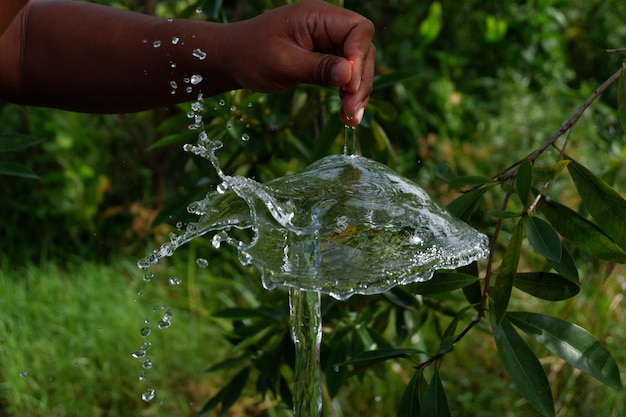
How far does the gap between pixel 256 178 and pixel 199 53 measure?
25.7 inches

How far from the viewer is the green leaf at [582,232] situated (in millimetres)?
1472

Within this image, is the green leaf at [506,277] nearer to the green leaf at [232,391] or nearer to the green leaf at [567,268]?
the green leaf at [567,268]

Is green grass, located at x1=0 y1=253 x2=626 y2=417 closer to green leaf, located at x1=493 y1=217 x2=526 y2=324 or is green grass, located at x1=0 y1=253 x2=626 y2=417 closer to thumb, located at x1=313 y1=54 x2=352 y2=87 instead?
green leaf, located at x1=493 y1=217 x2=526 y2=324

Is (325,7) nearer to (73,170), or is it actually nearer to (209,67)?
(209,67)

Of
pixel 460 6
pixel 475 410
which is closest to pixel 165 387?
pixel 475 410

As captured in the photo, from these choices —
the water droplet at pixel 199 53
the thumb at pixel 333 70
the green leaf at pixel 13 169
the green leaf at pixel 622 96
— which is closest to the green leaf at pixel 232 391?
the green leaf at pixel 13 169

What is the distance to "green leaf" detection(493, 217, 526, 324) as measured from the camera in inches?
54.8

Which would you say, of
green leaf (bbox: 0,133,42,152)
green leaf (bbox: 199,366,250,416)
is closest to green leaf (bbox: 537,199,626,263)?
green leaf (bbox: 199,366,250,416)

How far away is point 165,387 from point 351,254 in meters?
1.77

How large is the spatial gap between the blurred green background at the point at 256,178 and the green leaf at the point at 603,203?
551mm

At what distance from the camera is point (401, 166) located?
3939 millimetres

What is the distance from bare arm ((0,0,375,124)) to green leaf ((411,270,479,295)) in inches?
12.2

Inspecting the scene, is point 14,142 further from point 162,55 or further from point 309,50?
point 309,50

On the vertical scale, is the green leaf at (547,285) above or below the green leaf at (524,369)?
above
